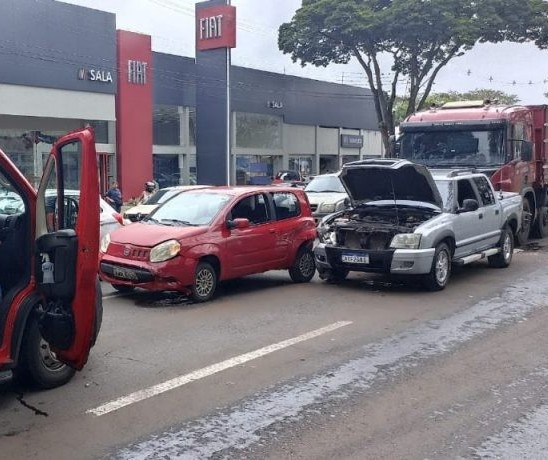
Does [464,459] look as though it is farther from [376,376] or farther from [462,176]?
[462,176]

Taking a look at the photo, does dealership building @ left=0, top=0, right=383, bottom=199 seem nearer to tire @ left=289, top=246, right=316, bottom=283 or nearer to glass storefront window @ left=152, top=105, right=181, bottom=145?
glass storefront window @ left=152, top=105, right=181, bottom=145

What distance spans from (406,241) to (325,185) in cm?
1005

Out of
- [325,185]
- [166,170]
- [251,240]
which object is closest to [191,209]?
[251,240]

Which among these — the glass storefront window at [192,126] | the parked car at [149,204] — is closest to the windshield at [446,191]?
the parked car at [149,204]

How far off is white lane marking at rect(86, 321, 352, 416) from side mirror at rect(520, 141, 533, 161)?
342 inches

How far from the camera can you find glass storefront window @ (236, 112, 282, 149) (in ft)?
123

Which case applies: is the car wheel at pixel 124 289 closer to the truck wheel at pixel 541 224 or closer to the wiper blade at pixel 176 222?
the wiper blade at pixel 176 222

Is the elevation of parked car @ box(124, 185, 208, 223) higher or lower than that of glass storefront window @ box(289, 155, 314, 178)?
lower

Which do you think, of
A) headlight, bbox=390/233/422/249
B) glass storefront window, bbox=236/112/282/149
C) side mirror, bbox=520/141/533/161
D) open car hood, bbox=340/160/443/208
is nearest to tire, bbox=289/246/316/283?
open car hood, bbox=340/160/443/208

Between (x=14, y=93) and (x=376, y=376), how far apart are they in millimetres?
21145

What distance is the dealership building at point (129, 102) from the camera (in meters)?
24.5

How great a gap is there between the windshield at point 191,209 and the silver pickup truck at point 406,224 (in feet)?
5.47

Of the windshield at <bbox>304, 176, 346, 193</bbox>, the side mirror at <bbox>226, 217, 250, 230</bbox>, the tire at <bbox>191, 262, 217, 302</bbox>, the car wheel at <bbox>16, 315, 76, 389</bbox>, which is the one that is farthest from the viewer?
the windshield at <bbox>304, 176, 346, 193</bbox>

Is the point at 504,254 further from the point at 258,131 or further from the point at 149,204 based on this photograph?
the point at 258,131
